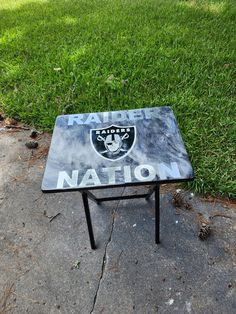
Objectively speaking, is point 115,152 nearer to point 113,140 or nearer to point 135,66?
point 113,140

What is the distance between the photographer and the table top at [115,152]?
1.75 m

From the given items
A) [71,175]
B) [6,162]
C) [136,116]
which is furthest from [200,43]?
[71,175]

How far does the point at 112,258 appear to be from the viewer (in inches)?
83.6

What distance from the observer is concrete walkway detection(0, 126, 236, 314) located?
6.26ft

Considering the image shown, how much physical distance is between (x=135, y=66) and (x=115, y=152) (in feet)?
7.40

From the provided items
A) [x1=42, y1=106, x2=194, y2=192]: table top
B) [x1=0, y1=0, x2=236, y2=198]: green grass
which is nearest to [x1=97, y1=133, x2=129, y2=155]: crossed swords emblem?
[x1=42, y1=106, x2=194, y2=192]: table top

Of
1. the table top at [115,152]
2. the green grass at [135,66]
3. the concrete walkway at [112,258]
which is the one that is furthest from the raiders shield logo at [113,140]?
the green grass at [135,66]

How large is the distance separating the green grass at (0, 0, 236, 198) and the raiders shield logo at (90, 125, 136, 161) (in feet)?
2.53

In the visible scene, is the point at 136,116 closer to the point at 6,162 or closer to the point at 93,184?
the point at 93,184

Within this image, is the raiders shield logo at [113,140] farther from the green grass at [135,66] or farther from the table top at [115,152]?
the green grass at [135,66]

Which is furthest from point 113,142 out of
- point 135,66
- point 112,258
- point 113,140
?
point 135,66

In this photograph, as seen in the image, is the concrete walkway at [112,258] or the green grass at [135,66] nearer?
the concrete walkway at [112,258]

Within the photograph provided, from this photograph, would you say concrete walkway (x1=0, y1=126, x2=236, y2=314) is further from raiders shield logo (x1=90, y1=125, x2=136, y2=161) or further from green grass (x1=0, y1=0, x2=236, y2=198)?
raiders shield logo (x1=90, y1=125, x2=136, y2=161)

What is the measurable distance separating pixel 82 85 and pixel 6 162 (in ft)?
4.15
